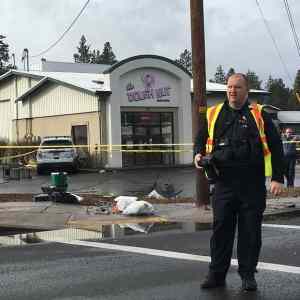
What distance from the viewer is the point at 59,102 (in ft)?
113

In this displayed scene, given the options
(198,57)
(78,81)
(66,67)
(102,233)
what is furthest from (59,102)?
(102,233)

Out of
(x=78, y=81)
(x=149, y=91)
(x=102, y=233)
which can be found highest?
(x=78, y=81)

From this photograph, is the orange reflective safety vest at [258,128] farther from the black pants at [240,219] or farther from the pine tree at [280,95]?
the pine tree at [280,95]

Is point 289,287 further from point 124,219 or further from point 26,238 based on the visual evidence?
point 124,219

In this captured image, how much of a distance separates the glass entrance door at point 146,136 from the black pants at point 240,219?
25.4 meters

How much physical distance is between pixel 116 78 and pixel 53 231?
69.1 feet

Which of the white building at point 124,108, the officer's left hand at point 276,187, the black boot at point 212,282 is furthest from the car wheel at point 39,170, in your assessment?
the officer's left hand at point 276,187

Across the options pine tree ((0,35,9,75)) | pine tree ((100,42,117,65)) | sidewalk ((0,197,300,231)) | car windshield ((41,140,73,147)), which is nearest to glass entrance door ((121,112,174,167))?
car windshield ((41,140,73,147))

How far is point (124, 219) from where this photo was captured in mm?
11977

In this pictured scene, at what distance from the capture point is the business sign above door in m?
32.0

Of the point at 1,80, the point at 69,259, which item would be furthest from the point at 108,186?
the point at 1,80

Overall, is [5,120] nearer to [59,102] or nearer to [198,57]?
[59,102]

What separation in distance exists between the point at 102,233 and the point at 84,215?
2100 millimetres

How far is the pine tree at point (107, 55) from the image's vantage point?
433 ft
